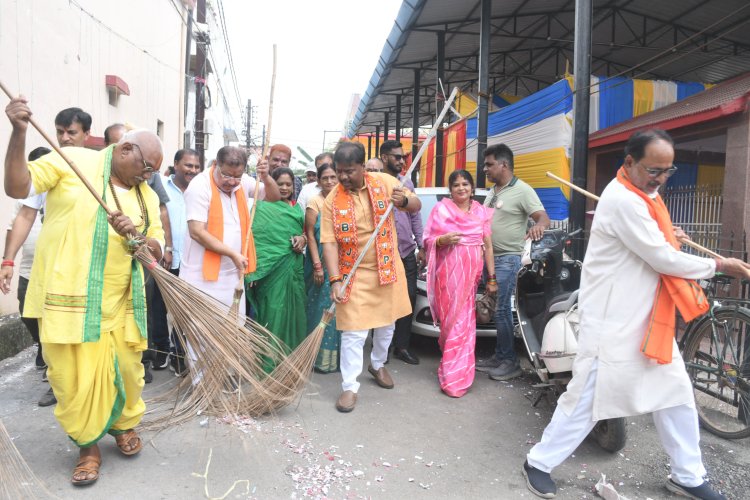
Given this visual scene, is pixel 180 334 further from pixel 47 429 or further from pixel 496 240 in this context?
pixel 496 240

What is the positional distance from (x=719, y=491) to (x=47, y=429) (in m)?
3.68

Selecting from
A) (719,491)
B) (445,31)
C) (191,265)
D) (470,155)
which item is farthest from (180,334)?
(470,155)

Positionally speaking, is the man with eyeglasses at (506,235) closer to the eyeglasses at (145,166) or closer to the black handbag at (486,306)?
the black handbag at (486,306)

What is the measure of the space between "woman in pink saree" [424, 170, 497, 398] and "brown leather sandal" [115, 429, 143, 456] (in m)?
2.11

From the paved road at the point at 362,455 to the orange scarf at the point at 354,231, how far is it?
92 cm

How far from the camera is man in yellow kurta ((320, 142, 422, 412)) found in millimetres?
3770

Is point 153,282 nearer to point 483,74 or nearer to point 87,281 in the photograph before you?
point 87,281

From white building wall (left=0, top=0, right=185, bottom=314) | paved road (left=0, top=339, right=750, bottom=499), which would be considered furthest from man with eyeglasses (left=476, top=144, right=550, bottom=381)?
white building wall (left=0, top=0, right=185, bottom=314)

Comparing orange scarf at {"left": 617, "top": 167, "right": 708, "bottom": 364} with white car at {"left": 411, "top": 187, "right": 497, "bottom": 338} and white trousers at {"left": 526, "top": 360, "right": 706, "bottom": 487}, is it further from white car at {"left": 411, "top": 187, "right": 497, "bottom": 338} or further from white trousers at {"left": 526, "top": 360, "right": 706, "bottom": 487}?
white car at {"left": 411, "top": 187, "right": 497, "bottom": 338}

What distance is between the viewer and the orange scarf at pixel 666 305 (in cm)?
242

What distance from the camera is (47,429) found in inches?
129

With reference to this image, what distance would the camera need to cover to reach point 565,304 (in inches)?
139

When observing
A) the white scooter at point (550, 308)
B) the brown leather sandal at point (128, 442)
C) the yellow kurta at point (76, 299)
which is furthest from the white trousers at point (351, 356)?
the yellow kurta at point (76, 299)

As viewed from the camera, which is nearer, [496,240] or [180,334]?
[180,334]
